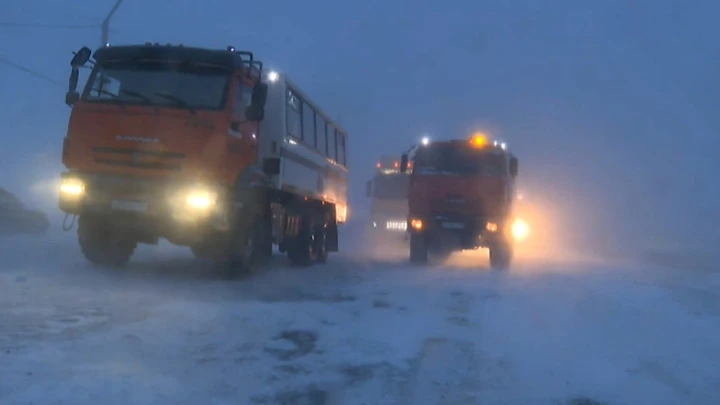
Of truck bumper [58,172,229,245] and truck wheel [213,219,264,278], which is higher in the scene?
truck bumper [58,172,229,245]

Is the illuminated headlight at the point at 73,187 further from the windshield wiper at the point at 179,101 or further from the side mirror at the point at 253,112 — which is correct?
the side mirror at the point at 253,112

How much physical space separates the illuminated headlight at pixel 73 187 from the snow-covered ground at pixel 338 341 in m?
1.23

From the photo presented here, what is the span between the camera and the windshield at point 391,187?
2953cm

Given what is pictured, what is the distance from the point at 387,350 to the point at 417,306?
281cm

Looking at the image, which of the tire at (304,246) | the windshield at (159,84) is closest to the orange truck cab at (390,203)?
the tire at (304,246)

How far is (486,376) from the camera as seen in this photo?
6055 mm

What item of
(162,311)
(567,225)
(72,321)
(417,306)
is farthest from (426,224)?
(567,225)

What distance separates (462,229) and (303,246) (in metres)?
3.60

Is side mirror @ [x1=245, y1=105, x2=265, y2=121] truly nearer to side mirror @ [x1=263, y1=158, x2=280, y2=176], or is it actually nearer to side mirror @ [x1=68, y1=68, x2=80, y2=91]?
side mirror @ [x1=263, y1=158, x2=280, y2=176]

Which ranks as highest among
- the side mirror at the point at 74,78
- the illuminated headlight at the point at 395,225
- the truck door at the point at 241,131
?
the side mirror at the point at 74,78

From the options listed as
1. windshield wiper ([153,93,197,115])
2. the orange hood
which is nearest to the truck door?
windshield wiper ([153,93,197,115])

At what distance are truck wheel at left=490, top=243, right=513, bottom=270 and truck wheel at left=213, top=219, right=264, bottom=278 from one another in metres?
6.26

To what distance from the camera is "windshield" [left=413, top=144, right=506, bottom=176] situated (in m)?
16.5

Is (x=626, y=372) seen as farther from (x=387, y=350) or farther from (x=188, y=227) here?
(x=188, y=227)
